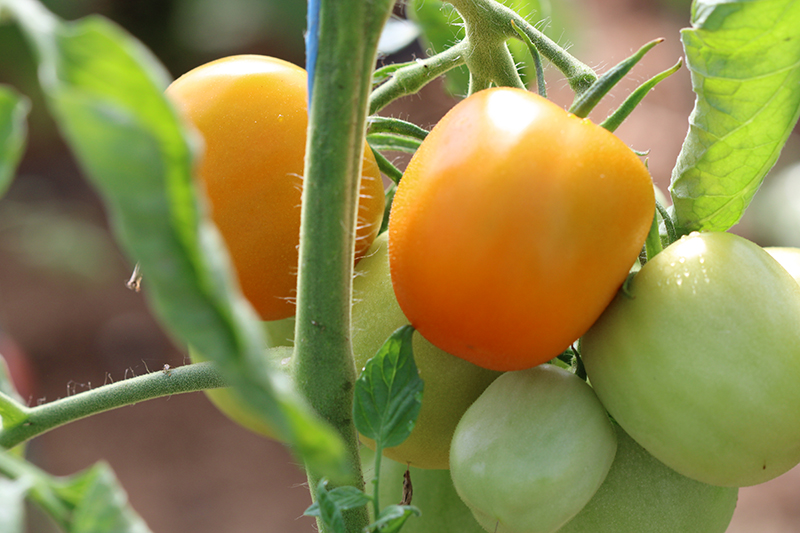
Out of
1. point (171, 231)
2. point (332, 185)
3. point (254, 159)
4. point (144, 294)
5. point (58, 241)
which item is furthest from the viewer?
point (58, 241)

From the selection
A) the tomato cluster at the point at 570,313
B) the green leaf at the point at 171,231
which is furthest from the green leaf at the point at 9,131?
the tomato cluster at the point at 570,313

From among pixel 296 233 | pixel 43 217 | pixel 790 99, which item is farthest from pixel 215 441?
pixel 790 99

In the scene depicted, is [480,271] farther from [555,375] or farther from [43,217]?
[43,217]

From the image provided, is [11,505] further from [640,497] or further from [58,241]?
[58,241]

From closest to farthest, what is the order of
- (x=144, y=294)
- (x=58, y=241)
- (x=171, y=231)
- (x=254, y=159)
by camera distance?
(x=171, y=231) → (x=254, y=159) → (x=144, y=294) → (x=58, y=241)

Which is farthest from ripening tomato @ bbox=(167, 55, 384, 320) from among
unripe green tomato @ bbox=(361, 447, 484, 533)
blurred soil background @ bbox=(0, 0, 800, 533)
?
blurred soil background @ bbox=(0, 0, 800, 533)

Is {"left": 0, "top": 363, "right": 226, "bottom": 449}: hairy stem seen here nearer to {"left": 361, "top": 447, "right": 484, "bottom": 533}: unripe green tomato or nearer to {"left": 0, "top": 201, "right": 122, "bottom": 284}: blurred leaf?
{"left": 361, "top": 447, "right": 484, "bottom": 533}: unripe green tomato

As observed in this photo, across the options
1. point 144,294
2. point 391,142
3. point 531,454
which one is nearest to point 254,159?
point 391,142

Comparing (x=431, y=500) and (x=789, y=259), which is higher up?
(x=789, y=259)
